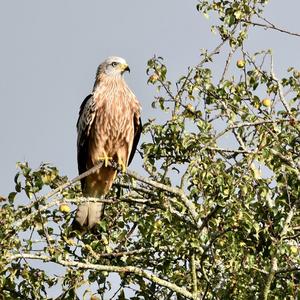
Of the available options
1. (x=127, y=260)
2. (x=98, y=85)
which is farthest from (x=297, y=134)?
(x=98, y=85)

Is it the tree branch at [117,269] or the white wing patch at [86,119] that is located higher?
the white wing patch at [86,119]

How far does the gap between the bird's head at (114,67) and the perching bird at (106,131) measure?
0.81ft

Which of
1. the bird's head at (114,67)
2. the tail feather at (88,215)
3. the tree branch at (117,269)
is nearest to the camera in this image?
the tree branch at (117,269)

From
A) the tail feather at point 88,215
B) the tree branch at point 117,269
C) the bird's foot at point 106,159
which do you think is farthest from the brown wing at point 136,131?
the tree branch at point 117,269

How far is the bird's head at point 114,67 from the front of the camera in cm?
959

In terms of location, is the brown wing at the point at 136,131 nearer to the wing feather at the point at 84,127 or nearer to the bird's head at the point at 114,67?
the wing feather at the point at 84,127

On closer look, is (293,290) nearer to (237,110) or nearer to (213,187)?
(213,187)

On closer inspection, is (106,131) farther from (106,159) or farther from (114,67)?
(114,67)

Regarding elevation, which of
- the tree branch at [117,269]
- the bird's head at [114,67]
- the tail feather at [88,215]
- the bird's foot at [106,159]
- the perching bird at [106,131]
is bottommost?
the tree branch at [117,269]

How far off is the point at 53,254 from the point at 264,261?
1681 millimetres

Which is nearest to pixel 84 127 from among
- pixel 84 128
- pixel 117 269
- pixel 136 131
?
pixel 84 128

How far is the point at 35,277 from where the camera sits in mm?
6809

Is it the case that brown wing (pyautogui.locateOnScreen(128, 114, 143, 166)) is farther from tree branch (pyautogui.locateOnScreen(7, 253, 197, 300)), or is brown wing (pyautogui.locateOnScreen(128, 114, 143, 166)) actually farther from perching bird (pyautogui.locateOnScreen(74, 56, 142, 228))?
tree branch (pyautogui.locateOnScreen(7, 253, 197, 300))

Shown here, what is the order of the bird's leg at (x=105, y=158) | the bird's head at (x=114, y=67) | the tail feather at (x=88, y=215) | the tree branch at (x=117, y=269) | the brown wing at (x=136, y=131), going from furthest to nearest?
the bird's head at (x=114, y=67) → the brown wing at (x=136, y=131) → the bird's leg at (x=105, y=158) → the tail feather at (x=88, y=215) → the tree branch at (x=117, y=269)
